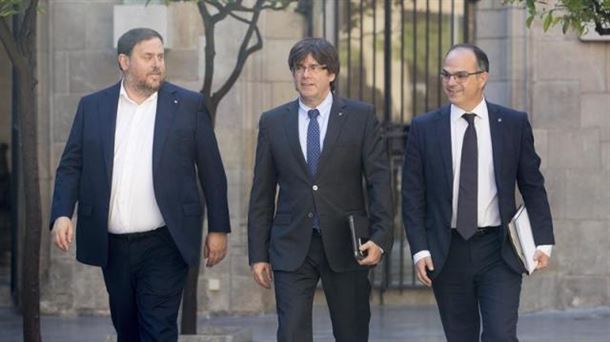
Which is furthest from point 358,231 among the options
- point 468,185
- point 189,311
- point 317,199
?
point 189,311

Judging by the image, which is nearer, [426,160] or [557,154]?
[426,160]

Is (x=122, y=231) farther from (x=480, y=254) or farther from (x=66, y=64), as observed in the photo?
(x=66, y=64)

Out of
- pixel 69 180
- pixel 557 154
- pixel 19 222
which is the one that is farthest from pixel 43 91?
pixel 69 180

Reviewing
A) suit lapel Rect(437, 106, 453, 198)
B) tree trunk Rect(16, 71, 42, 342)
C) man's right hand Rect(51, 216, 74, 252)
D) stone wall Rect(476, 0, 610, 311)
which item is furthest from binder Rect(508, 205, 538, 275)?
stone wall Rect(476, 0, 610, 311)

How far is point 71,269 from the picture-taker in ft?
48.2

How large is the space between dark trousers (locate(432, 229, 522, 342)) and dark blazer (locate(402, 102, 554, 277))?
67 millimetres

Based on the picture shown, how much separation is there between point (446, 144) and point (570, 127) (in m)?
6.23

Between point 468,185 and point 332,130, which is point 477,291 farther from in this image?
point 332,130

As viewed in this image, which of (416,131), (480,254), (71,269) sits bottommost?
(71,269)

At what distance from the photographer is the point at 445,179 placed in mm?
8578

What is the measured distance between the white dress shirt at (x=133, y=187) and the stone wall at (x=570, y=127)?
6.53 metres

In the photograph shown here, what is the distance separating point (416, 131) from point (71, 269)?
6.56m

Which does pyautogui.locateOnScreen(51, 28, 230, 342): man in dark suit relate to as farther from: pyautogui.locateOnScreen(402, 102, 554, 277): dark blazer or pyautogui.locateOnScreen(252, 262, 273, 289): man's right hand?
pyautogui.locateOnScreen(402, 102, 554, 277): dark blazer

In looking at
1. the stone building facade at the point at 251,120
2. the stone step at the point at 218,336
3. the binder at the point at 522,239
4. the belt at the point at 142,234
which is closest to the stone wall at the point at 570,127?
the stone building facade at the point at 251,120
